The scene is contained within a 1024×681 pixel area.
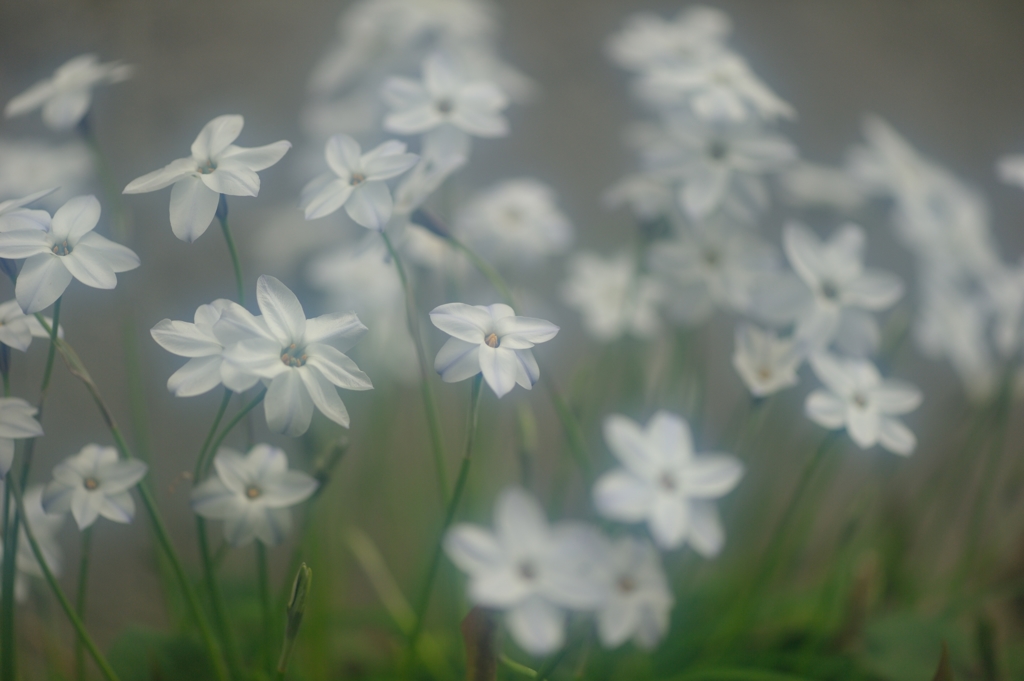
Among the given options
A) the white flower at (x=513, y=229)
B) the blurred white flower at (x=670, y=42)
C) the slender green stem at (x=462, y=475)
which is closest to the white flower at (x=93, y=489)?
the slender green stem at (x=462, y=475)

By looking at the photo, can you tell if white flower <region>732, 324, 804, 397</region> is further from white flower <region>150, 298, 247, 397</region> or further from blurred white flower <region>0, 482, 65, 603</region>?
blurred white flower <region>0, 482, 65, 603</region>

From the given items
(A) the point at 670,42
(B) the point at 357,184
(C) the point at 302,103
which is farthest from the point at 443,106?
(C) the point at 302,103

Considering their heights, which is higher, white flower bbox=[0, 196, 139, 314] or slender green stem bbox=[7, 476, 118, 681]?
white flower bbox=[0, 196, 139, 314]

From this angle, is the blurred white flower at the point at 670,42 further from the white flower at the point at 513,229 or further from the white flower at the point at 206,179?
the white flower at the point at 206,179

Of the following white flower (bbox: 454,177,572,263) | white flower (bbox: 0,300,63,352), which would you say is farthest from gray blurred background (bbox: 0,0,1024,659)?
white flower (bbox: 0,300,63,352)

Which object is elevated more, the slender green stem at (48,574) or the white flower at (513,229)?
the white flower at (513,229)

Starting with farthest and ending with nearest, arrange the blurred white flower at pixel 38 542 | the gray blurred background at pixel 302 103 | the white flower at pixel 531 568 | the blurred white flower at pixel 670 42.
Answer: the gray blurred background at pixel 302 103, the blurred white flower at pixel 670 42, the blurred white flower at pixel 38 542, the white flower at pixel 531 568

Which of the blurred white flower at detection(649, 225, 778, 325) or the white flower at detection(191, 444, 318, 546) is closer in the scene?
the white flower at detection(191, 444, 318, 546)
